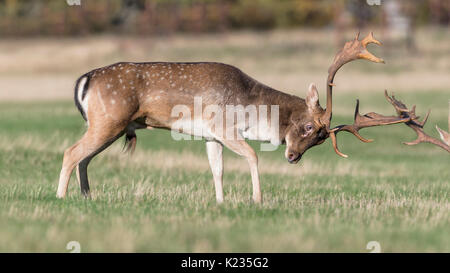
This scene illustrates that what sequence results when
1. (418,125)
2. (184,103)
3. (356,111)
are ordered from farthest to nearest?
(418,125)
(356,111)
(184,103)

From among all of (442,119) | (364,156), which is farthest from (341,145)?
(442,119)

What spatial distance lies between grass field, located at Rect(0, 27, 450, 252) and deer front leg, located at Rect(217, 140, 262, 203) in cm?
20

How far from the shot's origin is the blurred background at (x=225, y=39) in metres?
41.8

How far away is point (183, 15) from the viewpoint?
59.6 metres

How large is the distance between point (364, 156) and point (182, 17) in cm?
3814

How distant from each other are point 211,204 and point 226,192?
2040mm

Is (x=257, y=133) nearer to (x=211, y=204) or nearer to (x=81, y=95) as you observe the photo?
(x=211, y=204)

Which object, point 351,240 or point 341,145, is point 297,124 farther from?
point 341,145

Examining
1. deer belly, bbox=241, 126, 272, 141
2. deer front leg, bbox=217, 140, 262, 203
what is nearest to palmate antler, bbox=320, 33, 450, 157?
deer belly, bbox=241, 126, 272, 141

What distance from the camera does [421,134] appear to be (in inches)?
483

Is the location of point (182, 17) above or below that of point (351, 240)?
below

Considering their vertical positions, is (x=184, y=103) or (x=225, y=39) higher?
(x=184, y=103)

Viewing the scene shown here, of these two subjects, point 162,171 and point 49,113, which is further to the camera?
point 49,113

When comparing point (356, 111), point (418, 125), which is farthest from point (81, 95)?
point (418, 125)
